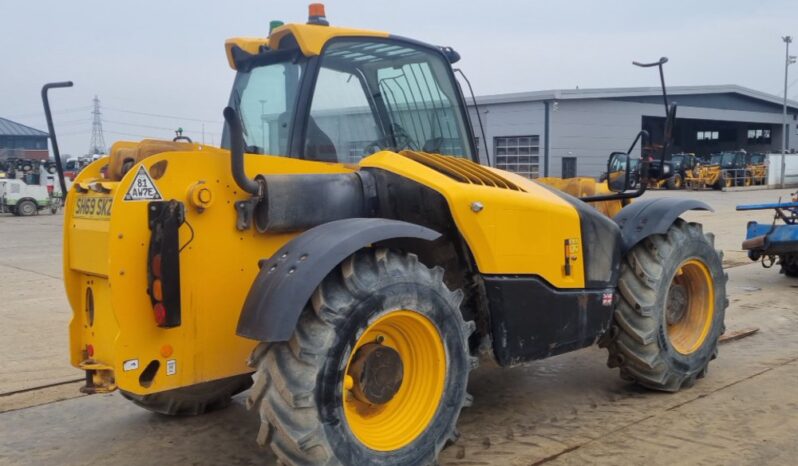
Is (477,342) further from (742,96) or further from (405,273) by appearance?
(742,96)

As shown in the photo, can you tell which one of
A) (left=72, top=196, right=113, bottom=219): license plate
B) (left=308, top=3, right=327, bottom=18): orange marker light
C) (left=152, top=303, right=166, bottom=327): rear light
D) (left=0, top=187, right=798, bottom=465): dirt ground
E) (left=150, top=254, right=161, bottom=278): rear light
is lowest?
(left=0, top=187, right=798, bottom=465): dirt ground

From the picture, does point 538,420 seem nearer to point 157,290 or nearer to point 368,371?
point 368,371

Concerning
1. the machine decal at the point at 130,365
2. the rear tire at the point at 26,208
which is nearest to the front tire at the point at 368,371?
the machine decal at the point at 130,365

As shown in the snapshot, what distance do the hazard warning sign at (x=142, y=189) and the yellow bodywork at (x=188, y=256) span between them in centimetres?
2

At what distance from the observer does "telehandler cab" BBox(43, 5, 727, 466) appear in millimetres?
3219

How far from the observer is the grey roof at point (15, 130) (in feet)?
160

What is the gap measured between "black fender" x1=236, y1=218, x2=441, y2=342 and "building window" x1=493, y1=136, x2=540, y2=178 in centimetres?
3411

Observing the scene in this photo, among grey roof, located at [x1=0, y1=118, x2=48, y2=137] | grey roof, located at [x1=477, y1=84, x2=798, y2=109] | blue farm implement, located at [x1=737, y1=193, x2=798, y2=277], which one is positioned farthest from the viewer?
grey roof, located at [x1=0, y1=118, x2=48, y2=137]

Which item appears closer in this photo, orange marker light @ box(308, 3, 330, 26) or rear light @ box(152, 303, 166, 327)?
rear light @ box(152, 303, 166, 327)

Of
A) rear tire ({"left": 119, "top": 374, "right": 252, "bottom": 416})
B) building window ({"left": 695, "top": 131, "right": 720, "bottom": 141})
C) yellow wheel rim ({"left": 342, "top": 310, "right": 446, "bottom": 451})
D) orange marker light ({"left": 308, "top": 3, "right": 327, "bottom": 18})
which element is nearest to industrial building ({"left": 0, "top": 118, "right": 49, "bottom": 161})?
building window ({"left": 695, "top": 131, "right": 720, "bottom": 141})

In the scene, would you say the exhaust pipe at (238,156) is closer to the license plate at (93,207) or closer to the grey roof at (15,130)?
the license plate at (93,207)

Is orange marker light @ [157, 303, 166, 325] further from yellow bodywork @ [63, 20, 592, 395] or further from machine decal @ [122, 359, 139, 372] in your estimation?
machine decal @ [122, 359, 139, 372]

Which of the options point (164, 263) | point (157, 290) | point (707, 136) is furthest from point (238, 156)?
point (707, 136)

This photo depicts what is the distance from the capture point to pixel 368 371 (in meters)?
3.54
